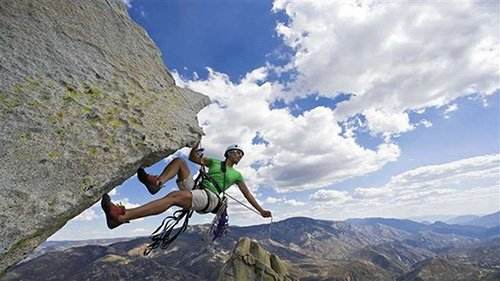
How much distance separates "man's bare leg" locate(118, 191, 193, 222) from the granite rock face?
26947mm

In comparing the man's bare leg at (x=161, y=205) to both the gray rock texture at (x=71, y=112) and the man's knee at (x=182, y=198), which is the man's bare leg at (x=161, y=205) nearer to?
the man's knee at (x=182, y=198)

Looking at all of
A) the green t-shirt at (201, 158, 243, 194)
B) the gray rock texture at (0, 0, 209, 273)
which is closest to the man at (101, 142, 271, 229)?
the green t-shirt at (201, 158, 243, 194)

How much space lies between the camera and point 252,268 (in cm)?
3578

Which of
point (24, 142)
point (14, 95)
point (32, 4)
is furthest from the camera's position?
point (32, 4)

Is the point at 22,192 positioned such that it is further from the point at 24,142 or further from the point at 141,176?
the point at 141,176

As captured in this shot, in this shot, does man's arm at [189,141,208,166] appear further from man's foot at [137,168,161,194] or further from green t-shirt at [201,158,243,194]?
man's foot at [137,168,161,194]

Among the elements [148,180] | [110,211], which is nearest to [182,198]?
[148,180]

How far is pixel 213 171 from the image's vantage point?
9289 mm

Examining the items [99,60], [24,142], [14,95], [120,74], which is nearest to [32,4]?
[99,60]

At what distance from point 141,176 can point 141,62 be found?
8.36 ft

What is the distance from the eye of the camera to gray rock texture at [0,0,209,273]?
199 inches

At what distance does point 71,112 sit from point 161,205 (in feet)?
7.51

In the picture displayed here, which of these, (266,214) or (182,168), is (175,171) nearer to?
(182,168)

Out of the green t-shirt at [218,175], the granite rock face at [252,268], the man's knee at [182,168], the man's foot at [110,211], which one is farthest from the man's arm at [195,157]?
the granite rock face at [252,268]
